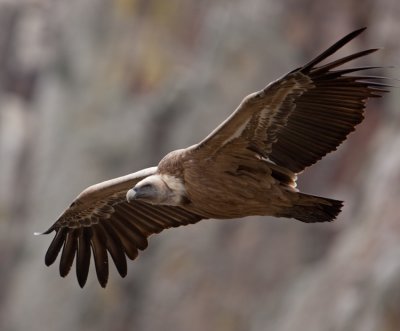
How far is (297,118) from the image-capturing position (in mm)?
7312

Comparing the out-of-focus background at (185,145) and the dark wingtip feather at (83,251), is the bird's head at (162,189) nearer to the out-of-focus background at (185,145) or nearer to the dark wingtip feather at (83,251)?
the dark wingtip feather at (83,251)

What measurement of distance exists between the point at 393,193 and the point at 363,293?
1.51 metres

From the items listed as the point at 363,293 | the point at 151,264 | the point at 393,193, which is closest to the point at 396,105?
the point at 393,193

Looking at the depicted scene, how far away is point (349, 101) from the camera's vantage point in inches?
282

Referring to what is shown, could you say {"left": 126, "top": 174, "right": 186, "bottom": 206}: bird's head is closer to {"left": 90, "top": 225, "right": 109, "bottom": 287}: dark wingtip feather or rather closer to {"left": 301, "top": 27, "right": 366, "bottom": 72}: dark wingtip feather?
{"left": 301, "top": 27, "right": 366, "bottom": 72}: dark wingtip feather

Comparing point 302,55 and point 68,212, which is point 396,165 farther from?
point 68,212

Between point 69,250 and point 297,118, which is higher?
point 297,118

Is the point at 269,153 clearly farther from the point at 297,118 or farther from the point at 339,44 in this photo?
the point at 339,44

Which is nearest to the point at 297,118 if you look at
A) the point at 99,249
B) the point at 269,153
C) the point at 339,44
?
the point at 269,153

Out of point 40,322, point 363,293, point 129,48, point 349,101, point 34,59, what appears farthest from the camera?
point 34,59

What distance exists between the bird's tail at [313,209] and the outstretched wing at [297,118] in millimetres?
227

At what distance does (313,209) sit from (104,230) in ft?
6.91

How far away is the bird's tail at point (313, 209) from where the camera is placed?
767 centimetres

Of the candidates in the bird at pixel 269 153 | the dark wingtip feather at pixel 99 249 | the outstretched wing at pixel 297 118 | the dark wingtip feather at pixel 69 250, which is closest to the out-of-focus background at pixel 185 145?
the dark wingtip feather at pixel 99 249
